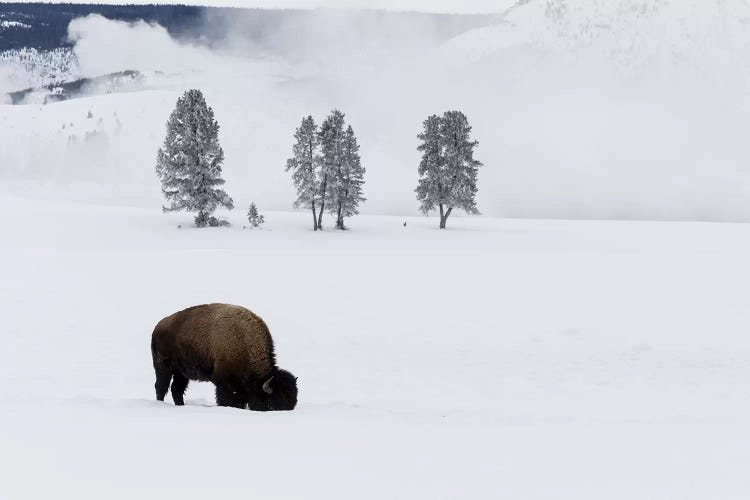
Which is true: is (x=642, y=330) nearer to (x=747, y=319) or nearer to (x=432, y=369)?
(x=747, y=319)

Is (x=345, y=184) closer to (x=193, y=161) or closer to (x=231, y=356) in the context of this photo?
(x=193, y=161)

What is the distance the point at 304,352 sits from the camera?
14.0 metres

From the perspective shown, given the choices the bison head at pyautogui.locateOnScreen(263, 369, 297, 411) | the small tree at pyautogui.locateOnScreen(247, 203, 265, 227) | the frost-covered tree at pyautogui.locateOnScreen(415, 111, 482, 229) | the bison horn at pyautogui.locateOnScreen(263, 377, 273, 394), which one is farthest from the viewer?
the frost-covered tree at pyautogui.locateOnScreen(415, 111, 482, 229)

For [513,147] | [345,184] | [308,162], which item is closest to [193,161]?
[308,162]

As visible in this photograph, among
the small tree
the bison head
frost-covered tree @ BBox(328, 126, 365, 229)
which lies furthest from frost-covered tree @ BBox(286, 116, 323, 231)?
the bison head

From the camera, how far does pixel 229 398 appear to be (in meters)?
7.81

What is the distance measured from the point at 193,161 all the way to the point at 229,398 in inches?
1706

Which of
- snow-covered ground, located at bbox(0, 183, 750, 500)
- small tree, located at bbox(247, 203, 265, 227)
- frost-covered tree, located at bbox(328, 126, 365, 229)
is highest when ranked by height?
frost-covered tree, located at bbox(328, 126, 365, 229)

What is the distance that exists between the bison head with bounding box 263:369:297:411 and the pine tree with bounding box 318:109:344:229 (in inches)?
1776

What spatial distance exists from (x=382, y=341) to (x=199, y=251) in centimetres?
1984

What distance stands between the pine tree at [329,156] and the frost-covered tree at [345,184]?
0.19 m

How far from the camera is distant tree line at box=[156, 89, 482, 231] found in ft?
157

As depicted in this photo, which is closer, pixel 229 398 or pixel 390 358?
pixel 229 398

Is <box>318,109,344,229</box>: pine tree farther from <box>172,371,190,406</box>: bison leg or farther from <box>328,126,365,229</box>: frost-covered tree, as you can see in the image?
<box>172,371,190,406</box>: bison leg
